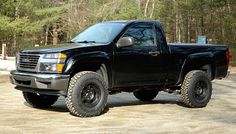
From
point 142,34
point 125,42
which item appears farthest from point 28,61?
point 142,34

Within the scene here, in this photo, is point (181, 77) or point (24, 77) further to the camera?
point (181, 77)

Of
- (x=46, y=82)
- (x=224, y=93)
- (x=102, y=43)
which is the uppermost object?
(x=102, y=43)

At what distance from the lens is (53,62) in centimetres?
883

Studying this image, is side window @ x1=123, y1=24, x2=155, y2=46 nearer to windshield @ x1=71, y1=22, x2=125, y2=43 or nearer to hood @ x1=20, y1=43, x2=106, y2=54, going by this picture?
windshield @ x1=71, y1=22, x2=125, y2=43

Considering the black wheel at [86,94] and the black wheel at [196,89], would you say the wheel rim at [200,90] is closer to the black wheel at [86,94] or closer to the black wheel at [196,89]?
the black wheel at [196,89]

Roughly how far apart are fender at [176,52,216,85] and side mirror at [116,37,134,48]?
170cm

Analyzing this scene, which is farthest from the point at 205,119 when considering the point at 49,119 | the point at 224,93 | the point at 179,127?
the point at 224,93

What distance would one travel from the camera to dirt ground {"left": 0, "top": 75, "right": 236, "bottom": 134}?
7.74 metres

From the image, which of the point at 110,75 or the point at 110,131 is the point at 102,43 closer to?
the point at 110,75

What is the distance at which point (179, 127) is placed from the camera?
809 cm

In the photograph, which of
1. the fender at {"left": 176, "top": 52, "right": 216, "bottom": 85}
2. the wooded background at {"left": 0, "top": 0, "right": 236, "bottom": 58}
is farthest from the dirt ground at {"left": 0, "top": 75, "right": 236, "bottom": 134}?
the wooded background at {"left": 0, "top": 0, "right": 236, "bottom": 58}

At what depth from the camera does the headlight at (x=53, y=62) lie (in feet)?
28.8

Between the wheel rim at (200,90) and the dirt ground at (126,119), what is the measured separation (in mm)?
270

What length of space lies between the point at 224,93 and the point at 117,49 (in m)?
5.81
